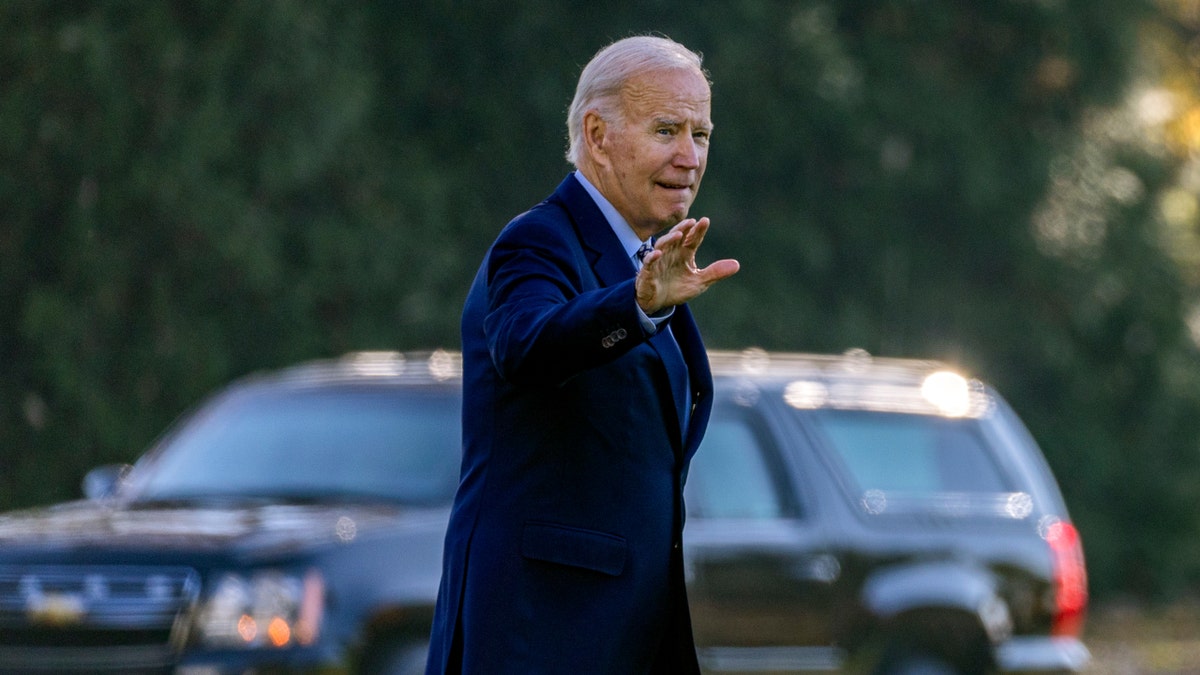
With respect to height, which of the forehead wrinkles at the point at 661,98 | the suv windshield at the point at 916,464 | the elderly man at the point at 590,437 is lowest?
the suv windshield at the point at 916,464

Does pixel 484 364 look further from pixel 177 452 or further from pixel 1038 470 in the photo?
pixel 1038 470

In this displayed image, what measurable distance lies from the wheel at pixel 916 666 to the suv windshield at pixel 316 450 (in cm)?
196

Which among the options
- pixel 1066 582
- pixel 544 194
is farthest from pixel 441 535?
pixel 544 194

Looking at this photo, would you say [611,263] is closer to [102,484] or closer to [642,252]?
[642,252]

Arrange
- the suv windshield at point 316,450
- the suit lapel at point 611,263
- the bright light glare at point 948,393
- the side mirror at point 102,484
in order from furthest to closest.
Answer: the bright light glare at point 948,393, the side mirror at point 102,484, the suv windshield at point 316,450, the suit lapel at point 611,263

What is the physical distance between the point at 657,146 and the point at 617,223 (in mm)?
154

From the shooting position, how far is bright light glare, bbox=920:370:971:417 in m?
8.93

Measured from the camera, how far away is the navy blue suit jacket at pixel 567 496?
3400 millimetres

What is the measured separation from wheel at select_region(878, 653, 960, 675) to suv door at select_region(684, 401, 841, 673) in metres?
0.31

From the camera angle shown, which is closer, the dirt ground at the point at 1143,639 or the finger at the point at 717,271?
the finger at the point at 717,271

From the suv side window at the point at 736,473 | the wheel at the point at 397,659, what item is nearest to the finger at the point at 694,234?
the wheel at the point at 397,659

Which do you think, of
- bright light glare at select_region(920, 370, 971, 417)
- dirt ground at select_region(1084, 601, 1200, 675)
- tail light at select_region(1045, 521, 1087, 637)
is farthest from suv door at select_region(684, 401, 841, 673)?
dirt ground at select_region(1084, 601, 1200, 675)

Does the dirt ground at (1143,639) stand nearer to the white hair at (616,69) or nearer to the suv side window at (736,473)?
the suv side window at (736,473)

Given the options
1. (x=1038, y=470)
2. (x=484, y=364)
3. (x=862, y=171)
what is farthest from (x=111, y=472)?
(x=862, y=171)
